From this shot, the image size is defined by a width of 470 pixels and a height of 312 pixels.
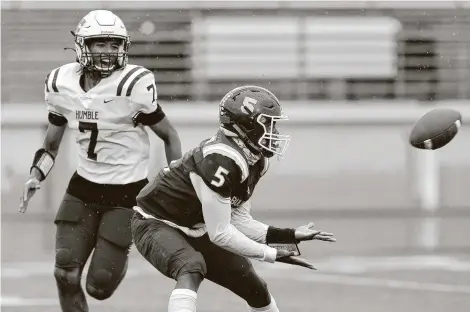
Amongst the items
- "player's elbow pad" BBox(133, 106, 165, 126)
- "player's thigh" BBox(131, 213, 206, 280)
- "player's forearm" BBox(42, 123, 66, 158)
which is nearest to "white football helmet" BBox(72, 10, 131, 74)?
"player's elbow pad" BBox(133, 106, 165, 126)

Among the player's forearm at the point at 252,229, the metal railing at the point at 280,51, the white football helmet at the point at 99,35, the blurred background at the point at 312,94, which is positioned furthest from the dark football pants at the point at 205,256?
the metal railing at the point at 280,51

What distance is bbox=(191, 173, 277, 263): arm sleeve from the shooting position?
5.29 m

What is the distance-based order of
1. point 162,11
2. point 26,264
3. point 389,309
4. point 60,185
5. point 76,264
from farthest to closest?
point 162,11 < point 60,185 < point 26,264 < point 389,309 < point 76,264

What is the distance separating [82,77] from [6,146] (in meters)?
9.71

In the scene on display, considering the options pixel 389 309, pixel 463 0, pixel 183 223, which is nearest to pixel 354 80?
pixel 463 0

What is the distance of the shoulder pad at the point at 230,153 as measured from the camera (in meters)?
5.33

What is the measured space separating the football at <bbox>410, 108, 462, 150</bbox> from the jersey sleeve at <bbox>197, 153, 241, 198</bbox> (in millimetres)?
1394

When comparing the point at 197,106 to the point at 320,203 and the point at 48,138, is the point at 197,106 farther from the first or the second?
the point at 48,138

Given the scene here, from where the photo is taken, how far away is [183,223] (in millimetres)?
5629

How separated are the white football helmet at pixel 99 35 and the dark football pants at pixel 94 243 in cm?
74

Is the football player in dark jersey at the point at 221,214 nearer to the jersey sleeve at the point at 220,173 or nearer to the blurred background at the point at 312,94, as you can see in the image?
the jersey sleeve at the point at 220,173

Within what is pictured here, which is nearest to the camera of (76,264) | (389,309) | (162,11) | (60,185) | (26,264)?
(76,264)

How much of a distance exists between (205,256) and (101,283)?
3.11 feet

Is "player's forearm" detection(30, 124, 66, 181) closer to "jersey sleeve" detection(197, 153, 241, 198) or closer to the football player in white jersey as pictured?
the football player in white jersey
